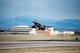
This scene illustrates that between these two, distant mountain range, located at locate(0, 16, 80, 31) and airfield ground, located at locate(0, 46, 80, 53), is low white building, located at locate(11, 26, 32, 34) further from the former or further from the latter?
airfield ground, located at locate(0, 46, 80, 53)

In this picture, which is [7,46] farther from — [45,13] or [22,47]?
[45,13]

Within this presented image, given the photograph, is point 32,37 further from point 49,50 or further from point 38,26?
point 49,50

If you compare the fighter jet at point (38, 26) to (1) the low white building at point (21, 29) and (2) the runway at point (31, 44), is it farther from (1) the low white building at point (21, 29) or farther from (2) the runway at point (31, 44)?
(2) the runway at point (31, 44)

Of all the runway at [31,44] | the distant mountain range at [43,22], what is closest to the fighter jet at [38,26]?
the distant mountain range at [43,22]

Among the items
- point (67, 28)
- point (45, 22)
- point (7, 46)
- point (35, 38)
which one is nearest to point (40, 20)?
point (45, 22)

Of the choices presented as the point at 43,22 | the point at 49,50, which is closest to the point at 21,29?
the point at 43,22

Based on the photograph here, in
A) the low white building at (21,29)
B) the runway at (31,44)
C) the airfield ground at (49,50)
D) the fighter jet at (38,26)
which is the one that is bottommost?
the airfield ground at (49,50)

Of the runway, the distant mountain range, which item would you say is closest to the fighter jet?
the distant mountain range

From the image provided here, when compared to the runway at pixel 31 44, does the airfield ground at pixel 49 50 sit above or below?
below

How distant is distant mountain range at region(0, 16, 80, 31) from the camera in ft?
7.01

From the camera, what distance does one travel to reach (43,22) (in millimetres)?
2223

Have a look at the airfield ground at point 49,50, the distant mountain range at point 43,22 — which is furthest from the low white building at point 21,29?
the airfield ground at point 49,50

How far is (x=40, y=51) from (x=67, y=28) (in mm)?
520

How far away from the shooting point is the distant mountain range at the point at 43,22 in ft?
7.01
